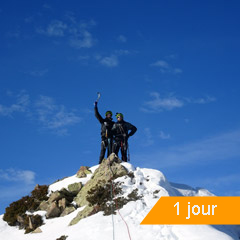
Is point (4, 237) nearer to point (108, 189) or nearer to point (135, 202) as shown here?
point (108, 189)

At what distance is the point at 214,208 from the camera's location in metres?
14.8

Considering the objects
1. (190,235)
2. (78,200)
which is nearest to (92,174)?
(78,200)

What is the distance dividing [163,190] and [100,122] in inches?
240

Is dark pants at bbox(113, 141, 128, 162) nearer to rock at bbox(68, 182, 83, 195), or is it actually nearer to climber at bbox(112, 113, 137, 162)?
climber at bbox(112, 113, 137, 162)

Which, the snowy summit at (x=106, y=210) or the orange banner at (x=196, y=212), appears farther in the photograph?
the orange banner at (x=196, y=212)

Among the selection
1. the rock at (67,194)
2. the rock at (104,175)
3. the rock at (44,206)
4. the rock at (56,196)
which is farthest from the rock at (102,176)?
the rock at (44,206)

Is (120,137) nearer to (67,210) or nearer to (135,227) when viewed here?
(67,210)

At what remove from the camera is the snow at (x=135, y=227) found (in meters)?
12.7

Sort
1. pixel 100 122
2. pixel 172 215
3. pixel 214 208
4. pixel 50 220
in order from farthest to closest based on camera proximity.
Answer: pixel 100 122
pixel 50 220
pixel 214 208
pixel 172 215

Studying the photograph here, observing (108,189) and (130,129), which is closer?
(108,189)

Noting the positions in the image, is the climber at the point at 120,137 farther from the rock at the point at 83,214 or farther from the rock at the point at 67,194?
the rock at the point at 83,214

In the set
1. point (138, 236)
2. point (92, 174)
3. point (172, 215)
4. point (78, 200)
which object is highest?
point (92, 174)

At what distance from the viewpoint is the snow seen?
12.7 m

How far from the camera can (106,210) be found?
15.1 meters
